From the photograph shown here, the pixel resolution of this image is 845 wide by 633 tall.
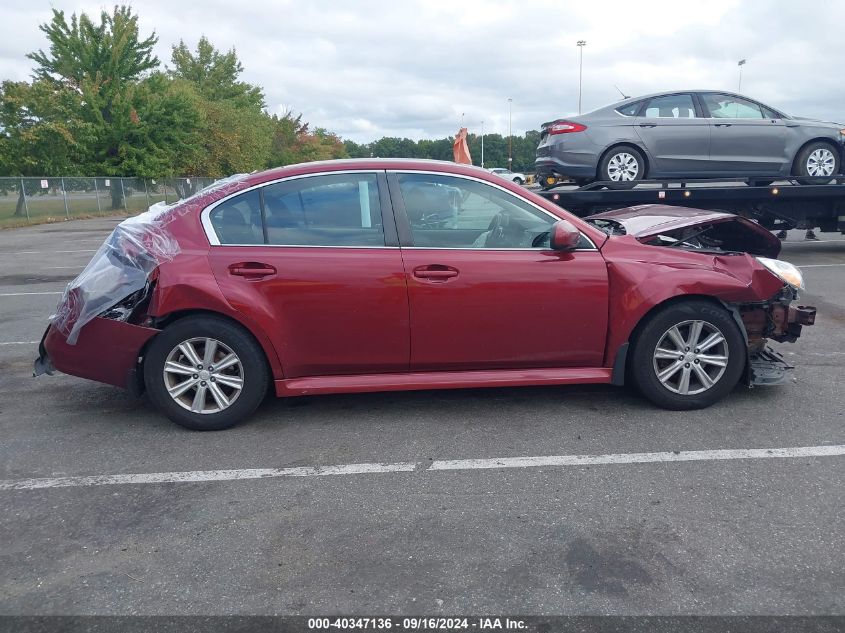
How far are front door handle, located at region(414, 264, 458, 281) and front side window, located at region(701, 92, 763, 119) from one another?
6.62 metres

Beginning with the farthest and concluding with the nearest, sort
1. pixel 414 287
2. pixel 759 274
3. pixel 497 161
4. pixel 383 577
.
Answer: pixel 497 161
pixel 759 274
pixel 414 287
pixel 383 577

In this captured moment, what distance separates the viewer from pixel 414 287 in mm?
4266

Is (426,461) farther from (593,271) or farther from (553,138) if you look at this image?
(553,138)

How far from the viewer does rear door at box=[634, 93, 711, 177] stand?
914 cm

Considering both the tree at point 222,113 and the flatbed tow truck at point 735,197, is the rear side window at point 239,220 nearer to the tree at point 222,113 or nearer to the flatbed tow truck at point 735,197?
the flatbed tow truck at point 735,197

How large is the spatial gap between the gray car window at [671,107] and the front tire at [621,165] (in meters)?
0.55

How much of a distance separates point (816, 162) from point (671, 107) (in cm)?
233

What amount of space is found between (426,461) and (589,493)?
93 centimetres

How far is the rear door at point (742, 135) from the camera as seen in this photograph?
9.21 m

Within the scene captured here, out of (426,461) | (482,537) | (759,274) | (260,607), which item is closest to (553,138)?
(759,274)

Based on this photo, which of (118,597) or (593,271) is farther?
(593,271)

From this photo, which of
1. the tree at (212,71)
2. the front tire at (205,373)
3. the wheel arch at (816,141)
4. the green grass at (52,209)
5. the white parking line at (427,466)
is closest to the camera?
the white parking line at (427,466)

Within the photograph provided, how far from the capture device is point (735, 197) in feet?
30.9

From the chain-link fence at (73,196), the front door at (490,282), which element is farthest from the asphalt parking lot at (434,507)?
the chain-link fence at (73,196)
